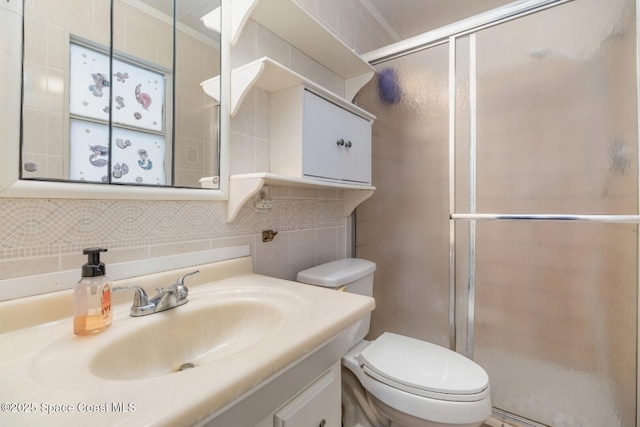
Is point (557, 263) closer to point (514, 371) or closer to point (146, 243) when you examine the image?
point (514, 371)

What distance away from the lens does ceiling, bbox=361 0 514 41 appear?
1.82 metres

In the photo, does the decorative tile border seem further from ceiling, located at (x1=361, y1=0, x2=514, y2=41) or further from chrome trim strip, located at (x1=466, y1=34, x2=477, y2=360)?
ceiling, located at (x1=361, y1=0, x2=514, y2=41)

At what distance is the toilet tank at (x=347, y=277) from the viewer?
111cm

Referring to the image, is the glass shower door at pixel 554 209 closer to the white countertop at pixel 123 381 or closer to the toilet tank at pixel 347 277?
the toilet tank at pixel 347 277

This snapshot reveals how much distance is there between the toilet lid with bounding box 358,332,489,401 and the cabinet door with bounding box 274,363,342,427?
1.00ft

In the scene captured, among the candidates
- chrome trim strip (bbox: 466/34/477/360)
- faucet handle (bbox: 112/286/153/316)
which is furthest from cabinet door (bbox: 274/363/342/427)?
chrome trim strip (bbox: 466/34/477/360)

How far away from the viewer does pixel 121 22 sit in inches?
28.6

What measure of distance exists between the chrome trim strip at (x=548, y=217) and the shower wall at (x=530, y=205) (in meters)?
0.01

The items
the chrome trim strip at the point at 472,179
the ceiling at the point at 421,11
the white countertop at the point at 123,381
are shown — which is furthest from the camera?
the ceiling at the point at 421,11

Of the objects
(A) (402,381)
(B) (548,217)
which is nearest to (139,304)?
(A) (402,381)

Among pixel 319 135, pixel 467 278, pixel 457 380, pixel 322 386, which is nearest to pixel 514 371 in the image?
pixel 467 278

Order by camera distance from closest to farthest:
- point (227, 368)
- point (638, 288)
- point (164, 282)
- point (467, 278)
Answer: point (227, 368) < point (164, 282) < point (638, 288) < point (467, 278)

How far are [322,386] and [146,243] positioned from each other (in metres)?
0.58

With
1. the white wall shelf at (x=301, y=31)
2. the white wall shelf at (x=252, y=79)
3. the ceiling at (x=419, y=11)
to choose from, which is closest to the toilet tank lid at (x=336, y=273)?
the white wall shelf at (x=252, y=79)
